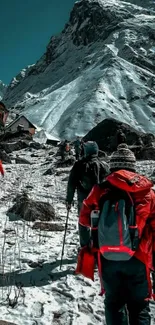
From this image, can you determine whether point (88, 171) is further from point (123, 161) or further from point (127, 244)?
point (127, 244)

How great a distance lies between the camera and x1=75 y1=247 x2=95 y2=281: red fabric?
398 cm

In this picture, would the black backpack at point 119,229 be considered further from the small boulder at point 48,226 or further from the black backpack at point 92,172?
the small boulder at point 48,226

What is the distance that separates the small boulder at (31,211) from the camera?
1009 centimetres

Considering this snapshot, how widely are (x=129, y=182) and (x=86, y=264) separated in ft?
3.69

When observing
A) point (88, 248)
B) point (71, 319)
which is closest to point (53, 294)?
point (71, 319)

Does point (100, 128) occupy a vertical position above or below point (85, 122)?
below

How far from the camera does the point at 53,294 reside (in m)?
5.63

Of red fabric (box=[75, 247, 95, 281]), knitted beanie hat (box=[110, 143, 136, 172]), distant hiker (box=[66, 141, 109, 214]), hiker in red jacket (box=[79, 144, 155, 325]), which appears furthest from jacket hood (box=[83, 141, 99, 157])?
hiker in red jacket (box=[79, 144, 155, 325])

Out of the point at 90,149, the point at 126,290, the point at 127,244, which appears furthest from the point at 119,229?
the point at 90,149

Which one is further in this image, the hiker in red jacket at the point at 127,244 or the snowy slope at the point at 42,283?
the snowy slope at the point at 42,283

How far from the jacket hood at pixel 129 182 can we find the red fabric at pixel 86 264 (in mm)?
944

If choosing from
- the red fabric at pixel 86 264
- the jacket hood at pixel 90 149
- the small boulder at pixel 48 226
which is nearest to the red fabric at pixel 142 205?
the red fabric at pixel 86 264

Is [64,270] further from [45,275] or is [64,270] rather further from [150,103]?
[150,103]

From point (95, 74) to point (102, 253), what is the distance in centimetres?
17663
